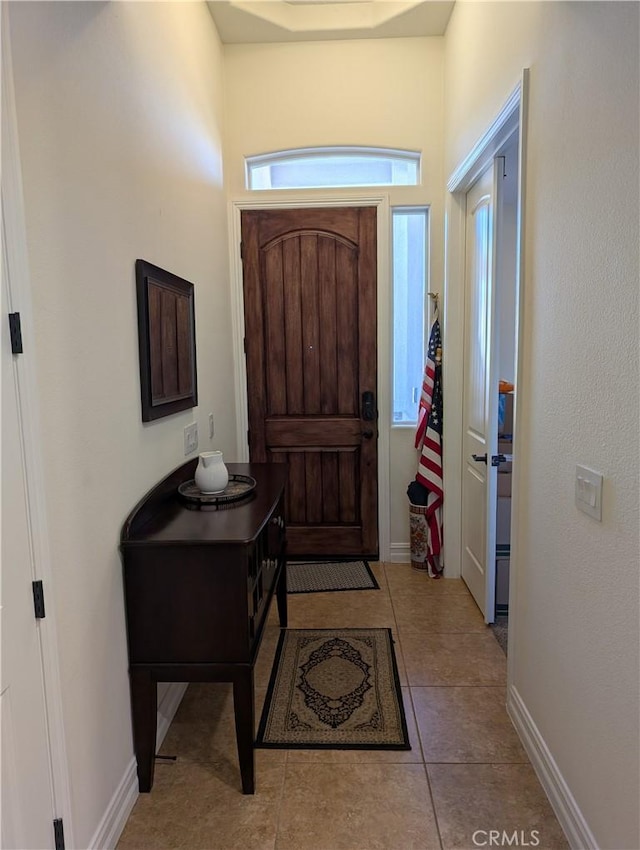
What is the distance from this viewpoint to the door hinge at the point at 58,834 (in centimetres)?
126

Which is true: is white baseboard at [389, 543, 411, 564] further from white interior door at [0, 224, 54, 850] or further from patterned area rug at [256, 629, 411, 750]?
white interior door at [0, 224, 54, 850]

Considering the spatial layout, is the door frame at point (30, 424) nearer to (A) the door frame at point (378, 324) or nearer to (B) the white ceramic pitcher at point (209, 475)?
(B) the white ceramic pitcher at point (209, 475)

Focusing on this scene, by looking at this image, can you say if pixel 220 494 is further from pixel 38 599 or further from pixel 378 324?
pixel 378 324

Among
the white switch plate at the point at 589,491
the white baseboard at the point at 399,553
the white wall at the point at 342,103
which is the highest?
the white wall at the point at 342,103

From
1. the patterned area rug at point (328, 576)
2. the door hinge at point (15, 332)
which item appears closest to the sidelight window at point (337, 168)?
the patterned area rug at point (328, 576)

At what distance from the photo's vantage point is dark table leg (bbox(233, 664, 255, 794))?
1676 millimetres

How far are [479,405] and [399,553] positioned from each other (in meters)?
1.30

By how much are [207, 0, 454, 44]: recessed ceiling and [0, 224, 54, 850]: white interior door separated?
2777 mm

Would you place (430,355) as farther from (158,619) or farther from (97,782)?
(97,782)

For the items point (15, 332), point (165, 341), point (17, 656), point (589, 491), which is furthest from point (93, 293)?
point (589, 491)

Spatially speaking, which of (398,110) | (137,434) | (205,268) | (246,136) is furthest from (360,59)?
(137,434)

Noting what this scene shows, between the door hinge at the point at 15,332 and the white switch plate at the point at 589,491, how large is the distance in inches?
56.5

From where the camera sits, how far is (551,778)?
164 centimetres

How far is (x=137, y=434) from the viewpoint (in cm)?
181
